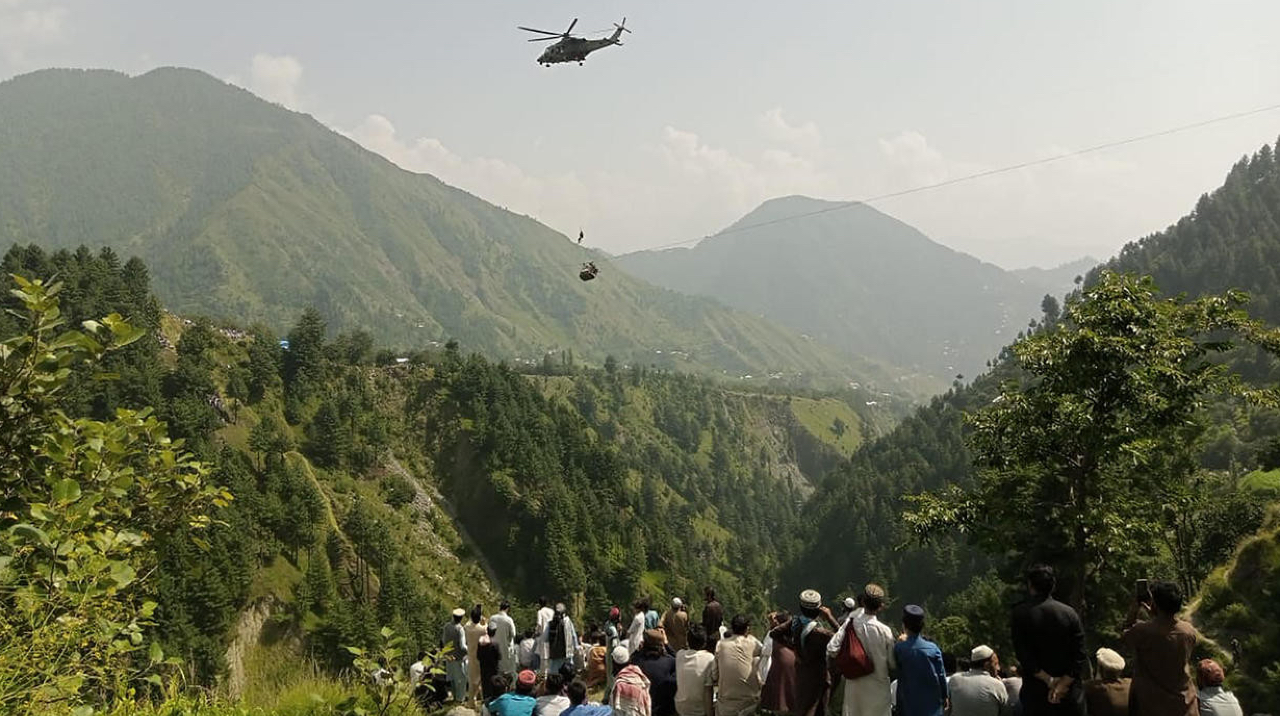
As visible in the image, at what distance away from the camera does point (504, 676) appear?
951cm

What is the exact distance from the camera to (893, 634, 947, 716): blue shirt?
774cm

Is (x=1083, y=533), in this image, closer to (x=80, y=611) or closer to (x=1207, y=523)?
(x=80, y=611)

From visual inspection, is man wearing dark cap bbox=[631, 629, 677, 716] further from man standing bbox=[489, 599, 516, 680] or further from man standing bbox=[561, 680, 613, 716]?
man standing bbox=[489, 599, 516, 680]

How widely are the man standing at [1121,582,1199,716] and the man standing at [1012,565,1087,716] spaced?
24.1 inches

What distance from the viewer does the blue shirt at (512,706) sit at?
891cm

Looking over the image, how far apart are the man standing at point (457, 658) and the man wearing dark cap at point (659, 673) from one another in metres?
5.53

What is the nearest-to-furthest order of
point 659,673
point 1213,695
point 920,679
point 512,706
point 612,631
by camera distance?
1. point 1213,695
2. point 920,679
3. point 512,706
4. point 659,673
5. point 612,631

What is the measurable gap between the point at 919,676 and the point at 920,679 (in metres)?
0.03

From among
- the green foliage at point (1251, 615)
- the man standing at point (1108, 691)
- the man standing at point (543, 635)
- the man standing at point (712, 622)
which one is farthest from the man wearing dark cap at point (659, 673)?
the green foliage at point (1251, 615)

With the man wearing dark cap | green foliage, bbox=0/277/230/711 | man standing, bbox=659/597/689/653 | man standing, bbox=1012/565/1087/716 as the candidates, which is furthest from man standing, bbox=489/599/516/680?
green foliage, bbox=0/277/230/711

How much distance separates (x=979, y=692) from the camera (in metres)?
8.12

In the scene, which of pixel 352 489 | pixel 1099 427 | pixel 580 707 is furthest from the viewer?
pixel 352 489

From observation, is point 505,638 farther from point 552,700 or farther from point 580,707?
point 580,707

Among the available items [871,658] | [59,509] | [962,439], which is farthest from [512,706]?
[962,439]
